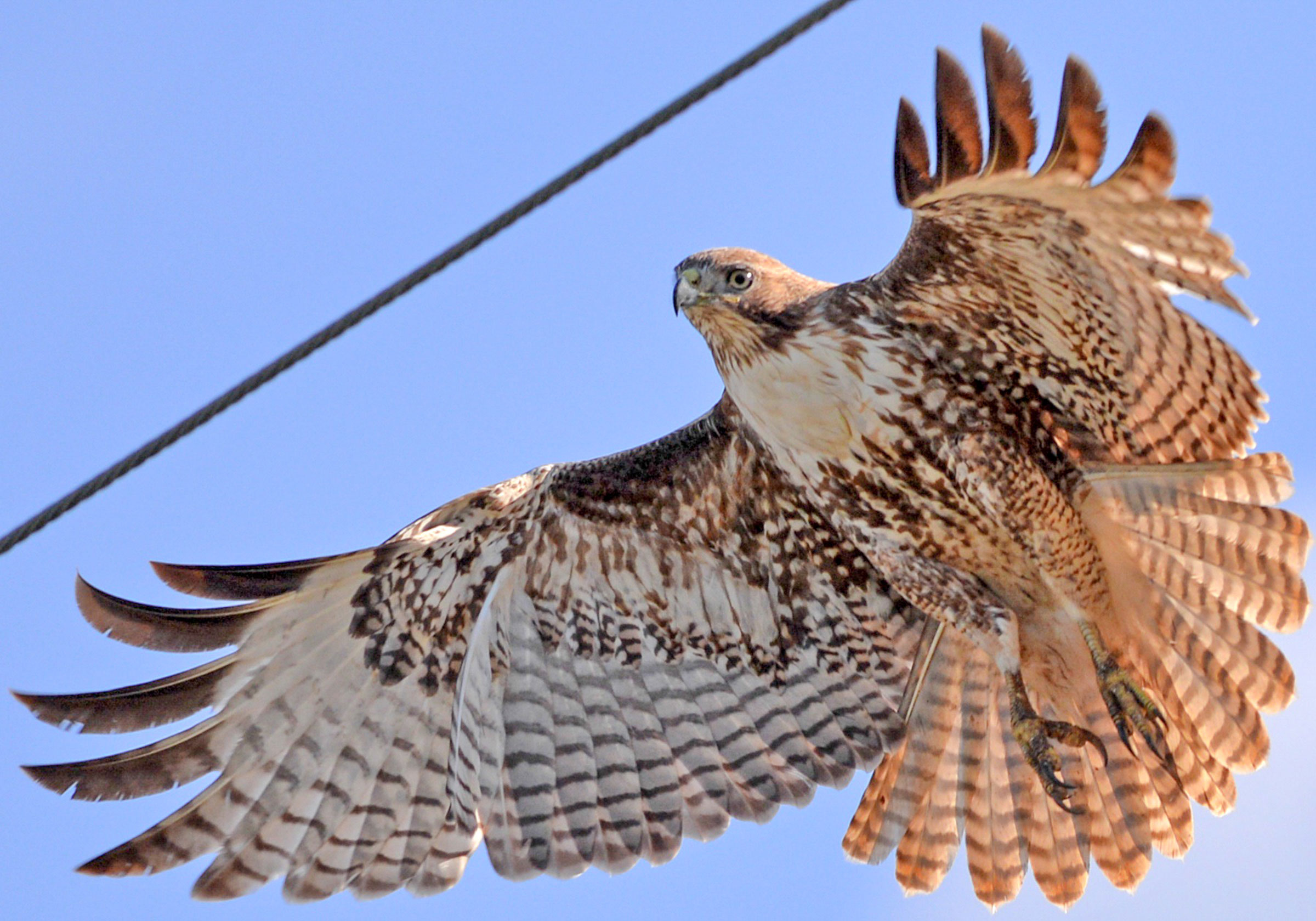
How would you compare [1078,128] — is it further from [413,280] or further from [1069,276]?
[413,280]

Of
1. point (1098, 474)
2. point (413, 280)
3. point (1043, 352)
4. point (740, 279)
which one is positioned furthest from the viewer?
point (740, 279)

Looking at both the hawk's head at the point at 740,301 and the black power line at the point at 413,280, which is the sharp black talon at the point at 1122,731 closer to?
the hawk's head at the point at 740,301

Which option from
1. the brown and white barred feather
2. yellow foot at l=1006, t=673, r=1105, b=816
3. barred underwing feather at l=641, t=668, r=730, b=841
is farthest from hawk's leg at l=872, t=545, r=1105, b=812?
barred underwing feather at l=641, t=668, r=730, b=841

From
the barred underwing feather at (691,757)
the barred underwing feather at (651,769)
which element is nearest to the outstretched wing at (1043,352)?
the barred underwing feather at (691,757)

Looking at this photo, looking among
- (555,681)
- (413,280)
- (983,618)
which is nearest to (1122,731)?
(983,618)

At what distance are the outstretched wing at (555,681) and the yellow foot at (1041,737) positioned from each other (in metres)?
0.77

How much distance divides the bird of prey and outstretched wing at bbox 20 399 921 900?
2 cm

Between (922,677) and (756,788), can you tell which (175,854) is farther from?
(922,677)

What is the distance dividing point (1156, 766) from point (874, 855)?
1348 millimetres

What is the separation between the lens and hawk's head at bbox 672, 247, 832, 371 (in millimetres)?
7145

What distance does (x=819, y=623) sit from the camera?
812 cm

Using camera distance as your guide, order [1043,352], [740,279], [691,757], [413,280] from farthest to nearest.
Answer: [691,757], [740,279], [1043,352], [413,280]

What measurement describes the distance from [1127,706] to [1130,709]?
0.02 meters

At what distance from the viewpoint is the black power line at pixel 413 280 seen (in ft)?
15.4
